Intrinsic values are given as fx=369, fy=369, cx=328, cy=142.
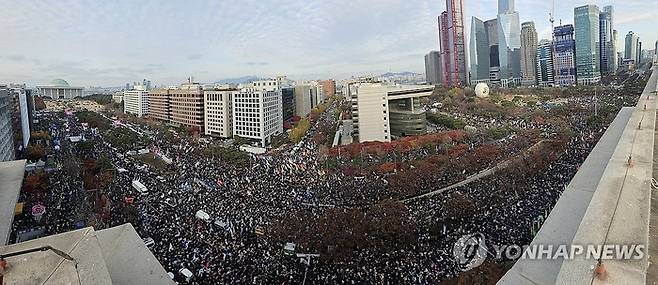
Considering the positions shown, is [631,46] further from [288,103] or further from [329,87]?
[288,103]

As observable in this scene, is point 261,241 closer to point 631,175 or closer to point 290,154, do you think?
point 631,175

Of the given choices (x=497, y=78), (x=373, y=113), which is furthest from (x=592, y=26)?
(x=373, y=113)

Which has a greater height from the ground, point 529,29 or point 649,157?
point 529,29

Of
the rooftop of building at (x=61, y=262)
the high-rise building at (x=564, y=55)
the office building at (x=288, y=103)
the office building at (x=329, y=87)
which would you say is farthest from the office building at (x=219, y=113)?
the high-rise building at (x=564, y=55)

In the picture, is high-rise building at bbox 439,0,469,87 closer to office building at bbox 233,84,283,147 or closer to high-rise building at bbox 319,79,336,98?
high-rise building at bbox 319,79,336,98

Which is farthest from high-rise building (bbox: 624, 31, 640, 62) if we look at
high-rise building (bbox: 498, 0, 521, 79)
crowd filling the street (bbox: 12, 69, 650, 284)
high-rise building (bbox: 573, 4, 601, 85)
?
crowd filling the street (bbox: 12, 69, 650, 284)

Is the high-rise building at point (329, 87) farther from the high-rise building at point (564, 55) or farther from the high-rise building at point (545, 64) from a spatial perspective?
the high-rise building at point (564, 55)
